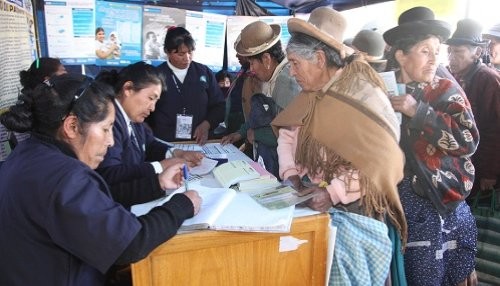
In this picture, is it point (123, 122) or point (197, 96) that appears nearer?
point (123, 122)

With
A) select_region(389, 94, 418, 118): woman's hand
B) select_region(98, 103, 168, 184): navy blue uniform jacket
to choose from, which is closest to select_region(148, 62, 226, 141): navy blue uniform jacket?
select_region(98, 103, 168, 184): navy blue uniform jacket

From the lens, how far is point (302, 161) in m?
1.42

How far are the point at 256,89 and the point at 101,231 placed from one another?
66.4 inches

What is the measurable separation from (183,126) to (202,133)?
21 centimetres

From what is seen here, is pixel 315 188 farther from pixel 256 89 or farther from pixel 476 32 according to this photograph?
pixel 476 32

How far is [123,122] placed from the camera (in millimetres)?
1542

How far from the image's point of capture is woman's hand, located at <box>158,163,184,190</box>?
4.47ft

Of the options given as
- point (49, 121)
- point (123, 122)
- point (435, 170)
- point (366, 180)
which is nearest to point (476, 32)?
point (435, 170)

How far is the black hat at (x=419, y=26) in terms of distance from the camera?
1.49 m

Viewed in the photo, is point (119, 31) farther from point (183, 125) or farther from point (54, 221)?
point (54, 221)

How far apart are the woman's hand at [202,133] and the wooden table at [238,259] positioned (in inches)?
51.8

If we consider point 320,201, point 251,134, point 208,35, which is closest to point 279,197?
point 320,201

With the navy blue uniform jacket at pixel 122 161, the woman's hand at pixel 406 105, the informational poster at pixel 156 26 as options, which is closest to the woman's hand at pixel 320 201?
the woman's hand at pixel 406 105

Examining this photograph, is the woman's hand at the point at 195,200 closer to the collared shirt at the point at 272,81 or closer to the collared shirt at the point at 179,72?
the collared shirt at the point at 272,81
